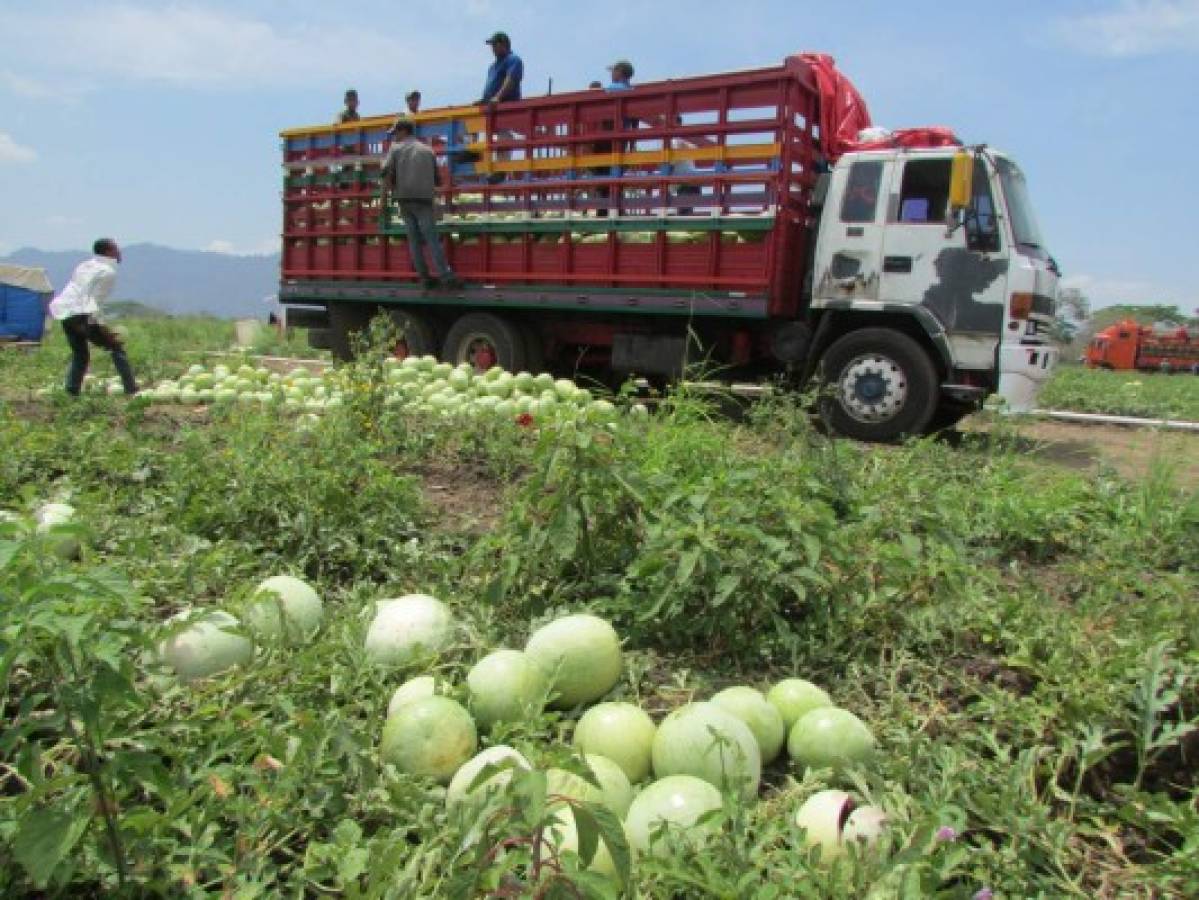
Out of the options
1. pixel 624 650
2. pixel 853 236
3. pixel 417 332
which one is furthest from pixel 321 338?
pixel 624 650

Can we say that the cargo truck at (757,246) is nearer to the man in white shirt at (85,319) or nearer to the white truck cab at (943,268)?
the white truck cab at (943,268)

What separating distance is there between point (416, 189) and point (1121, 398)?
12.3m

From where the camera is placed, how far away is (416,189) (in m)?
10.6

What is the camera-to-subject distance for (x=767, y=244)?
29.1 ft

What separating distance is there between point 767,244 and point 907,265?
1331 mm

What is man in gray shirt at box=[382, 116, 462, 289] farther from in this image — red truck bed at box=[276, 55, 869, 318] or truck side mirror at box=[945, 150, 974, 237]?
truck side mirror at box=[945, 150, 974, 237]

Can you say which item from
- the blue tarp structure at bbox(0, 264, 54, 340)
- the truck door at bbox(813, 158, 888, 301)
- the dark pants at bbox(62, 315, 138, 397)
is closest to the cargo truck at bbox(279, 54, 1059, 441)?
the truck door at bbox(813, 158, 888, 301)

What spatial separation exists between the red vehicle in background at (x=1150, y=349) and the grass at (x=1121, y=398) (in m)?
12.0

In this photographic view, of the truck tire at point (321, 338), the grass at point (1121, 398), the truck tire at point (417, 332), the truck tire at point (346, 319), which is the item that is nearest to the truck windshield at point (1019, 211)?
the grass at point (1121, 398)

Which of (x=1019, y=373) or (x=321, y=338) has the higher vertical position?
(x=1019, y=373)

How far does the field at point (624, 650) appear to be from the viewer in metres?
1.78

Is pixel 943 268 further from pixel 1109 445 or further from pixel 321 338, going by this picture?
pixel 321 338

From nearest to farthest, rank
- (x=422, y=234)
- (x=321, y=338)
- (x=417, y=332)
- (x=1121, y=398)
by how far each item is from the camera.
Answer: (x=422, y=234)
(x=417, y=332)
(x=321, y=338)
(x=1121, y=398)

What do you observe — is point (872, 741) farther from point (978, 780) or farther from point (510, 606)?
point (510, 606)
